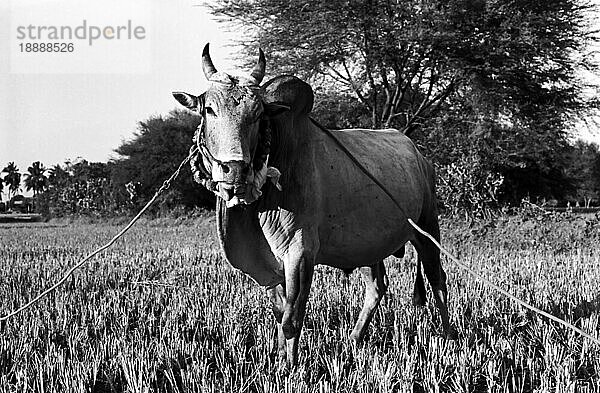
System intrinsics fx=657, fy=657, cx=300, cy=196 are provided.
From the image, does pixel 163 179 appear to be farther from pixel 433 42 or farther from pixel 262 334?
pixel 262 334

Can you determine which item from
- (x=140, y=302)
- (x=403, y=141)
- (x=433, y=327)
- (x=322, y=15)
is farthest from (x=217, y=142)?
(x=322, y=15)

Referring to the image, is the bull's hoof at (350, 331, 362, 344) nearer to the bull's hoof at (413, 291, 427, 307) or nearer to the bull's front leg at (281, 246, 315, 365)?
the bull's hoof at (413, 291, 427, 307)

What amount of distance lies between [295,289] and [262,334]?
115 centimetres

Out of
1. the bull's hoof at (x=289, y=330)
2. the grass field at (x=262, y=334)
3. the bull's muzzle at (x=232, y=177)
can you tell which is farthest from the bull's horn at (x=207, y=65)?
the grass field at (x=262, y=334)

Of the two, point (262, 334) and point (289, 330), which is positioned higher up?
point (289, 330)

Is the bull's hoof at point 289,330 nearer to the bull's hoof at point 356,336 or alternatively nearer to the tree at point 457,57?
the bull's hoof at point 356,336

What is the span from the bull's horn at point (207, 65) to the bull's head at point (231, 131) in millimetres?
106

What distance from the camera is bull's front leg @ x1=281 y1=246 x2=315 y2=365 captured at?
360 centimetres

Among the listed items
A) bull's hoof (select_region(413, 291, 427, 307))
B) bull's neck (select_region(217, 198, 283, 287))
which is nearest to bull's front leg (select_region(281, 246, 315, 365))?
bull's neck (select_region(217, 198, 283, 287))

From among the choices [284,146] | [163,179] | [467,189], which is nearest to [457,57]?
[467,189]

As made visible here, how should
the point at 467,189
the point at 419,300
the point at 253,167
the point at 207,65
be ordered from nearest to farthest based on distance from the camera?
1. the point at 253,167
2. the point at 207,65
3. the point at 419,300
4. the point at 467,189

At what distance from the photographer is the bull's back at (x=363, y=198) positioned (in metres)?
3.99

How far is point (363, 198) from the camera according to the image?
13.7 feet

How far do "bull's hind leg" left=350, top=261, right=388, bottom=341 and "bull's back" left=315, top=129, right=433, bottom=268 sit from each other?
15.4 inches
